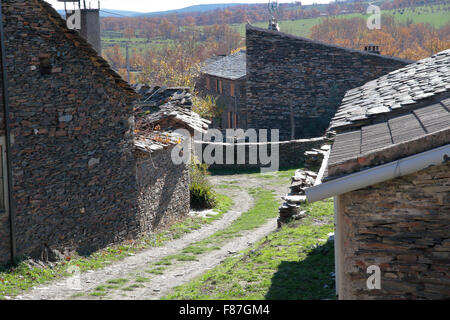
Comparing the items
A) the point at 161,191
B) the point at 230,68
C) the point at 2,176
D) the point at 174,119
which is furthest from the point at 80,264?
the point at 230,68

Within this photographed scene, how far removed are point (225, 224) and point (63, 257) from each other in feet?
20.7

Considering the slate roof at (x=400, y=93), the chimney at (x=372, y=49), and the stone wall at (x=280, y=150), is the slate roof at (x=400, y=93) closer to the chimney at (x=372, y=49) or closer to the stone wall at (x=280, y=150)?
the stone wall at (x=280, y=150)

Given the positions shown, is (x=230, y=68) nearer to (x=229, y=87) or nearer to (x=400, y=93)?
(x=229, y=87)

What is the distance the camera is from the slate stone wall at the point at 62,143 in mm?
10742

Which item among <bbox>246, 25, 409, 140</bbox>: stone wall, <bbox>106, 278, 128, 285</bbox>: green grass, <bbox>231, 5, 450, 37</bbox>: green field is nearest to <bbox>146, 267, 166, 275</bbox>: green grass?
<bbox>106, 278, 128, 285</bbox>: green grass

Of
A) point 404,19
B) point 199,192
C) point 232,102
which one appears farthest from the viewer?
point 404,19

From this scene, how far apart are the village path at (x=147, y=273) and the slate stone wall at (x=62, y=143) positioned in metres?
0.96

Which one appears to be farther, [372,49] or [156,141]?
[372,49]

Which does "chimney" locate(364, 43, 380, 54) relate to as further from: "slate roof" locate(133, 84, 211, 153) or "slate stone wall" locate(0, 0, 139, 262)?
"slate stone wall" locate(0, 0, 139, 262)

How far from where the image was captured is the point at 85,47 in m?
11.9

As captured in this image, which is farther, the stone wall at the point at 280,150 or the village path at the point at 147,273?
the stone wall at the point at 280,150

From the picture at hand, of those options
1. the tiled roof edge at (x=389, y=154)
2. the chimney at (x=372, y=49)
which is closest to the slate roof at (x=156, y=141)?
the tiled roof edge at (x=389, y=154)

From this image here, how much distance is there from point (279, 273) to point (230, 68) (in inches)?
1386
